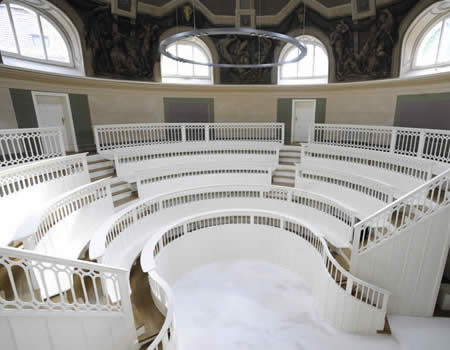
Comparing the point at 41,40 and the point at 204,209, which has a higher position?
the point at 41,40

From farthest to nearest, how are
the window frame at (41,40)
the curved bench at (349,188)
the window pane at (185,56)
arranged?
1. the window pane at (185,56)
2. the window frame at (41,40)
3. the curved bench at (349,188)

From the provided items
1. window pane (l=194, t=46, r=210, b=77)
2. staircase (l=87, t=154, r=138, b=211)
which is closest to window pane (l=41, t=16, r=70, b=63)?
staircase (l=87, t=154, r=138, b=211)

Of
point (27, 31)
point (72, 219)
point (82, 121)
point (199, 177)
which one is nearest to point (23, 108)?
point (82, 121)

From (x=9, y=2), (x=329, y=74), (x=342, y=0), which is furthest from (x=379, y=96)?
(x=9, y=2)

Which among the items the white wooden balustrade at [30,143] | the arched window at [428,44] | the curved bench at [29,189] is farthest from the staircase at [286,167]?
the white wooden balustrade at [30,143]

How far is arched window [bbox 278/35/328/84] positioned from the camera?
1222cm

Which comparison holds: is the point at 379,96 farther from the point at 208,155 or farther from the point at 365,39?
the point at 208,155

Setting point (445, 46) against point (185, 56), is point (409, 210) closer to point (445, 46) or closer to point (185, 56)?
point (445, 46)

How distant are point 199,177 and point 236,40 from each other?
7.61 m

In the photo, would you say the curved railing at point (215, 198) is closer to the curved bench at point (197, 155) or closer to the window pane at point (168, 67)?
the curved bench at point (197, 155)

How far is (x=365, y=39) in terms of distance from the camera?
10453 mm

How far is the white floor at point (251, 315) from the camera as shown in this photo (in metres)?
4.61

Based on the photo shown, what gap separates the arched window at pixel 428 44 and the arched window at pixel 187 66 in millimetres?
8956

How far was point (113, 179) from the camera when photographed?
765cm
